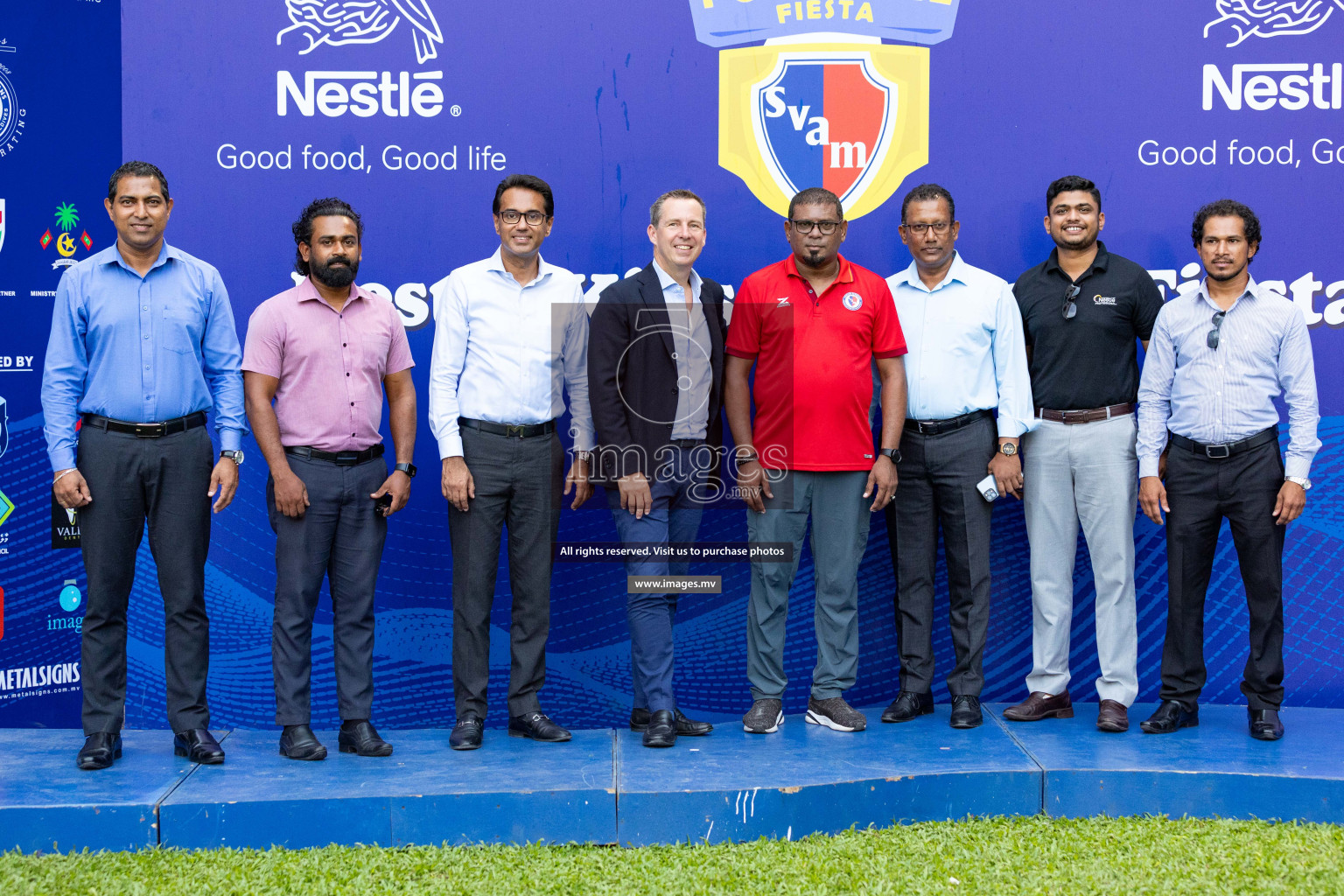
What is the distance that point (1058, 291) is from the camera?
4.09 meters

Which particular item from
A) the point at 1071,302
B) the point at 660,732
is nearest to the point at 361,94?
the point at 660,732

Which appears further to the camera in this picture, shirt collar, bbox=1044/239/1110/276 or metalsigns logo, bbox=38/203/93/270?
metalsigns logo, bbox=38/203/93/270

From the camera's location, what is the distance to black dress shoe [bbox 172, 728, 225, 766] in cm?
363

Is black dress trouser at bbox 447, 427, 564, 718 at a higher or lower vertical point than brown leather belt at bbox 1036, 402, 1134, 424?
lower

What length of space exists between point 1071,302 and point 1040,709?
1.49m

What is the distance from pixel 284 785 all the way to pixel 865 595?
7.58 ft

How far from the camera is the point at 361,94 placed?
4.41 metres

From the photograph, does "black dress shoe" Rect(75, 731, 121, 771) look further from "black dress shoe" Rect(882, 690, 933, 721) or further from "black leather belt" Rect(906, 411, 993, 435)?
"black leather belt" Rect(906, 411, 993, 435)

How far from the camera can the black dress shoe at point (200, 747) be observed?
3633 millimetres

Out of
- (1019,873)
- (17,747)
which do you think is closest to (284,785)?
(17,747)

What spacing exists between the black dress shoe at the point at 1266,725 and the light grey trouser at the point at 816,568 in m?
1.40

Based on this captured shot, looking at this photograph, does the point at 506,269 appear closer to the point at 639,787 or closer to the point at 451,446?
the point at 451,446

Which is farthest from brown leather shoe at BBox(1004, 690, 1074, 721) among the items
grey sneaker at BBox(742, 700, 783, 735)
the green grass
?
grey sneaker at BBox(742, 700, 783, 735)

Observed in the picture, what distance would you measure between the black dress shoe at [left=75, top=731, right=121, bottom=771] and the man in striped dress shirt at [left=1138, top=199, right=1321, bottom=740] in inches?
138
